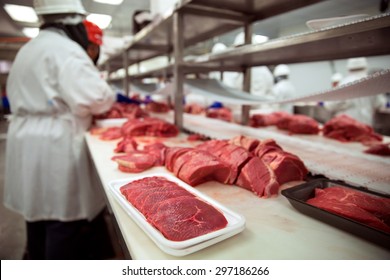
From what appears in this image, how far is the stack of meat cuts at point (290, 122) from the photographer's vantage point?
2434 mm

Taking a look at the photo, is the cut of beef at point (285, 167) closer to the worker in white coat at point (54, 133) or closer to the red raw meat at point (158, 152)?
the red raw meat at point (158, 152)

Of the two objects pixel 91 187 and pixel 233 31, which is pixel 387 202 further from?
pixel 233 31

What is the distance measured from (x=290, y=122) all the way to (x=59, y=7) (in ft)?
7.31

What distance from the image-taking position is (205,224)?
78 centimetres

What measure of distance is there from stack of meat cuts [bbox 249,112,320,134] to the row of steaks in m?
1.09

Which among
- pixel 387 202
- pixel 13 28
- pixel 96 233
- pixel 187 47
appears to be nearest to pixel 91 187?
pixel 96 233

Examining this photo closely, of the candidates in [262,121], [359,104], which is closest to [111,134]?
[262,121]

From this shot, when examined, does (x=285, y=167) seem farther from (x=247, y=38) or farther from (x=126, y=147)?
(x=247, y=38)

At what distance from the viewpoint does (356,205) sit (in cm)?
89

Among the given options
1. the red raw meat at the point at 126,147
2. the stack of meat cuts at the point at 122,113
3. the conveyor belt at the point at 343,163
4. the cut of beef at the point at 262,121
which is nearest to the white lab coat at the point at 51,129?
the red raw meat at the point at 126,147

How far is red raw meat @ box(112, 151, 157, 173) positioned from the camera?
1372mm

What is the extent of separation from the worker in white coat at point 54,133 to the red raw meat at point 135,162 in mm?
820

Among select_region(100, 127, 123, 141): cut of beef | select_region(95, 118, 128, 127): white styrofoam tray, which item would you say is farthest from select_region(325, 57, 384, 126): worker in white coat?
select_region(100, 127, 123, 141): cut of beef

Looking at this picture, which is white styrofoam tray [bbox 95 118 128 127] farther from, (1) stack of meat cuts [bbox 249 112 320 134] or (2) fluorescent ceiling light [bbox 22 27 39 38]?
(1) stack of meat cuts [bbox 249 112 320 134]
